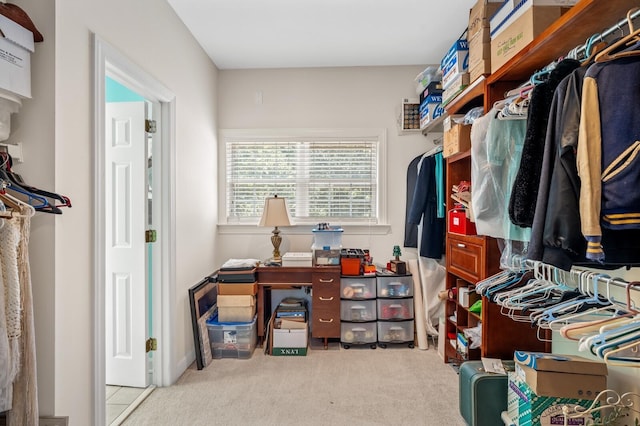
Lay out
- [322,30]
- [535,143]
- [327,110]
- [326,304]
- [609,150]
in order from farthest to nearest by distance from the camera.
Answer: [327,110] → [326,304] → [322,30] → [535,143] → [609,150]

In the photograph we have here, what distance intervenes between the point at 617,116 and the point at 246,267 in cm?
279

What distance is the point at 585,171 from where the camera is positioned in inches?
39.4

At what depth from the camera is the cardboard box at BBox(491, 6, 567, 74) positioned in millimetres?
1657

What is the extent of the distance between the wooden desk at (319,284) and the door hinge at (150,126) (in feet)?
4.85

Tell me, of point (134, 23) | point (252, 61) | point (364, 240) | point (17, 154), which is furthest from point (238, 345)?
point (252, 61)

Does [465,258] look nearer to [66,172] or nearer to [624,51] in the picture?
[624,51]

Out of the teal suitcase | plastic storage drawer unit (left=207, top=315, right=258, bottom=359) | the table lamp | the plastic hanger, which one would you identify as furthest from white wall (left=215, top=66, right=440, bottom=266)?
the plastic hanger

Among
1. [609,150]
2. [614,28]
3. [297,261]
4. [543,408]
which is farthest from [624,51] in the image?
[297,261]

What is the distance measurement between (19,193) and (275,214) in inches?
83.2

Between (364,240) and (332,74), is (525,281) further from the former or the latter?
(332,74)

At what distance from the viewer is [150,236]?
255 cm

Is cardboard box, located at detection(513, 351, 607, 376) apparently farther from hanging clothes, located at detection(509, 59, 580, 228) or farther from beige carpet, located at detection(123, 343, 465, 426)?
beige carpet, located at detection(123, 343, 465, 426)

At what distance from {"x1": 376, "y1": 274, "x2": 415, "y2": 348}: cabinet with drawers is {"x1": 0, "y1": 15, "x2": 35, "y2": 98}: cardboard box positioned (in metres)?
2.78

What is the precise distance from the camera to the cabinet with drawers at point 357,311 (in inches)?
128
